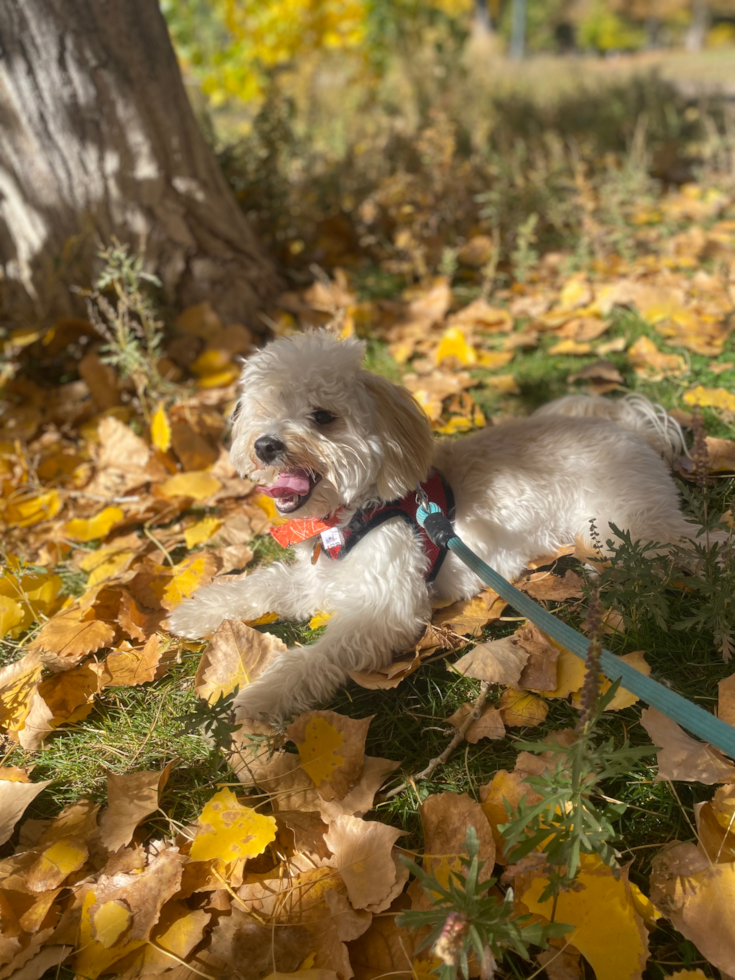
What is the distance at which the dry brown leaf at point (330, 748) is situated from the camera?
82.3 inches

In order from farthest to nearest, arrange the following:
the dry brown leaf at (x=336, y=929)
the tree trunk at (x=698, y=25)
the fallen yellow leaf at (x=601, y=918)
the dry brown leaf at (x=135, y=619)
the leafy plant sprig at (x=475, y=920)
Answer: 1. the tree trunk at (x=698, y=25)
2. the dry brown leaf at (x=135, y=619)
3. the dry brown leaf at (x=336, y=929)
4. the fallen yellow leaf at (x=601, y=918)
5. the leafy plant sprig at (x=475, y=920)

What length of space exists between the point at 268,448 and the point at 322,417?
0.89 ft

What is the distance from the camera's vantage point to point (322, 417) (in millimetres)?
2582

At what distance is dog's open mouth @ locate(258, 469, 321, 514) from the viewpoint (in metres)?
2.54

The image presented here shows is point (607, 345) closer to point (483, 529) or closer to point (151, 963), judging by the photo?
point (483, 529)

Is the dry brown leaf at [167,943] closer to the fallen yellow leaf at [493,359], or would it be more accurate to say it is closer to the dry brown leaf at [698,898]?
the dry brown leaf at [698,898]

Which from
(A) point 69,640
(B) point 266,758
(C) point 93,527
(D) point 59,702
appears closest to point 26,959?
(B) point 266,758

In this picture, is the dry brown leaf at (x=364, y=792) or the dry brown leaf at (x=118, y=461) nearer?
the dry brown leaf at (x=364, y=792)

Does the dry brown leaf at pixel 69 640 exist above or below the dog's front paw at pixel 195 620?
above

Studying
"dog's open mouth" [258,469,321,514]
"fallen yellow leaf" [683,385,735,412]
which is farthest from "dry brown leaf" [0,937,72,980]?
"fallen yellow leaf" [683,385,735,412]

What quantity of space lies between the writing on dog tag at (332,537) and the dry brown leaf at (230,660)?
1.58 ft

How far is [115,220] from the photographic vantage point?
4738 millimetres

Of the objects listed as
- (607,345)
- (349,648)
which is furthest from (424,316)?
(349,648)

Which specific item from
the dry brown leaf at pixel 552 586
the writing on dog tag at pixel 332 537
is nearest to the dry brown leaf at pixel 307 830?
the writing on dog tag at pixel 332 537
